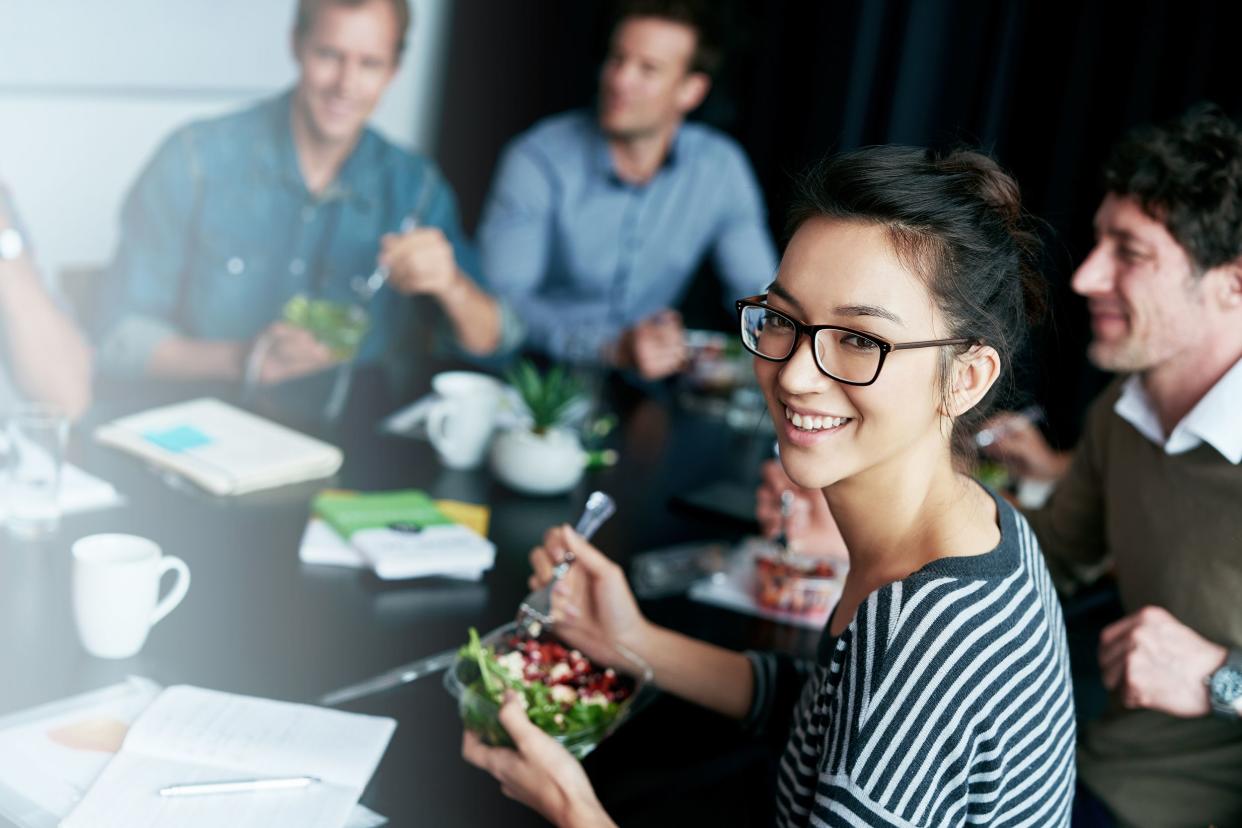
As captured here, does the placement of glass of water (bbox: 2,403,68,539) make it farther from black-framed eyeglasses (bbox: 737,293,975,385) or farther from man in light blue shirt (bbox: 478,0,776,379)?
man in light blue shirt (bbox: 478,0,776,379)

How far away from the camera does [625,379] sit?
8.59 feet

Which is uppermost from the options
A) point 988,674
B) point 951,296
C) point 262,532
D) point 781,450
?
point 951,296

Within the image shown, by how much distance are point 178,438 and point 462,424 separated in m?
0.42

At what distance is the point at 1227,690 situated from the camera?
152cm

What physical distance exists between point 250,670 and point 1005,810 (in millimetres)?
744

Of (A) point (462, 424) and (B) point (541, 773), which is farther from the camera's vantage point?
(A) point (462, 424)

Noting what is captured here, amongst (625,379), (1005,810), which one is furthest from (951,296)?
(625,379)

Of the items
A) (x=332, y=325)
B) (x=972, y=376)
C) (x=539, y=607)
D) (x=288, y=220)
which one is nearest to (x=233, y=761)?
(x=539, y=607)

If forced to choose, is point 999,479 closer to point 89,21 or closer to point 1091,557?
point 1091,557

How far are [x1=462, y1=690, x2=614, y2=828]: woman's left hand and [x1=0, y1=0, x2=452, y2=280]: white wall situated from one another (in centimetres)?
213

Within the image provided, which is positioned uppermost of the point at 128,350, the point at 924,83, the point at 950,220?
the point at 924,83

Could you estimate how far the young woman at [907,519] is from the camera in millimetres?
1037

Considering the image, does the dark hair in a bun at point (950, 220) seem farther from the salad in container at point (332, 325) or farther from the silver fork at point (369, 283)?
the silver fork at point (369, 283)

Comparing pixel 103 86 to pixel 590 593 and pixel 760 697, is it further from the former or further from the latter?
pixel 760 697
